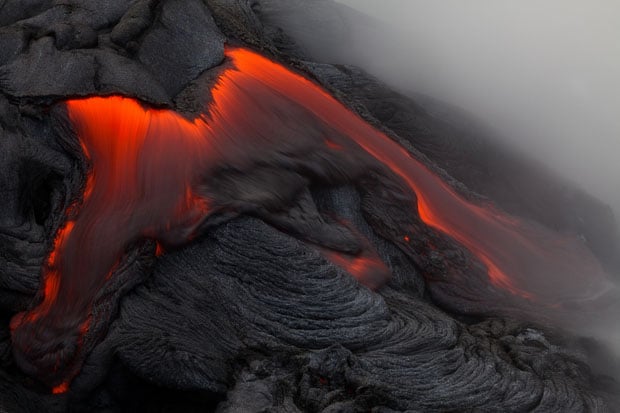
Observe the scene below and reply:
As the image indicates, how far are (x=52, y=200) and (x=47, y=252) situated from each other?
48cm

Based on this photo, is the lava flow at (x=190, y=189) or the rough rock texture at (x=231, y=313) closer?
the rough rock texture at (x=231, y=313)

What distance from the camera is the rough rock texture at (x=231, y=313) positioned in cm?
419

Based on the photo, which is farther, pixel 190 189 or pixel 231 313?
pixel 190 189

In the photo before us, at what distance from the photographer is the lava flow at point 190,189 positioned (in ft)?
14.5

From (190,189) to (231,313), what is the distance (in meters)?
0.98

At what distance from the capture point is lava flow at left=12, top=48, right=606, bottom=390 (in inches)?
173

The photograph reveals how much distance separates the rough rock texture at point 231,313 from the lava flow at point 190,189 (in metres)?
0.14

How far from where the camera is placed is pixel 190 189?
4.63 meters

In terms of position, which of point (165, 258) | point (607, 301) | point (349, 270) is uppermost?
point (607, 301)

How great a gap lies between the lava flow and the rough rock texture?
14 cm

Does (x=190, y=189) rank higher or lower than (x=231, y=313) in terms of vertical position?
higher

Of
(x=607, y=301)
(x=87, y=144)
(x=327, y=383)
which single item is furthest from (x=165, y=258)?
(x=607, y=301)

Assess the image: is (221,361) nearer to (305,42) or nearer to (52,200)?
(52,200)

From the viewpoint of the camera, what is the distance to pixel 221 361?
4.29 metres
